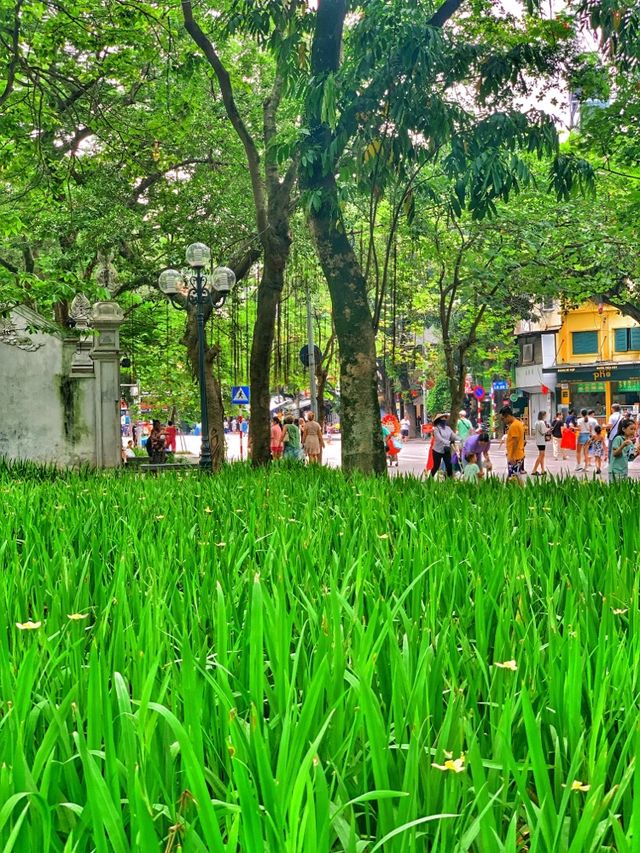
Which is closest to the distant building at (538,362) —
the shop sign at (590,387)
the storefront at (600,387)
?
the storefront at (600,387)

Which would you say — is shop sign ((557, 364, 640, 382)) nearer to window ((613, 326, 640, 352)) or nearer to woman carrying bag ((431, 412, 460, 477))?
window ((613, 326, 640, 352))

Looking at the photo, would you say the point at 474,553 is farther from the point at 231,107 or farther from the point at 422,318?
the point at 422,318

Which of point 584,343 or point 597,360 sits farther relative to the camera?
point 584,343

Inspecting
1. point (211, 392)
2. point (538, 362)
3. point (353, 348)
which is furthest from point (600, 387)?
point (353, 348)

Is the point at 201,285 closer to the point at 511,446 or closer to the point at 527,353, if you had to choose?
the point at 511,446

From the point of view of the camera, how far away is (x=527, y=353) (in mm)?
44188

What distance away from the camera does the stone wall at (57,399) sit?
51.6 feet

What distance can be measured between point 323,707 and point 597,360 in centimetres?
4023

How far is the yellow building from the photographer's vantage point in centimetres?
3841

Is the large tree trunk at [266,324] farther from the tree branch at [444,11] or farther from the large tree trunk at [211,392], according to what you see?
the large tree trunk at [211,392]

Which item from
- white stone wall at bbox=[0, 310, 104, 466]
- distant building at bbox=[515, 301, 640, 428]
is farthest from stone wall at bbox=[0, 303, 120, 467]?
distant building at bbox=[515, 301, 640, 428]

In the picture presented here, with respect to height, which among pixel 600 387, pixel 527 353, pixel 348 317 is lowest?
pixel 348 317

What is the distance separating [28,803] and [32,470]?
24.9 ft

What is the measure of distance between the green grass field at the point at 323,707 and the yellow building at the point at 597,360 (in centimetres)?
3726
